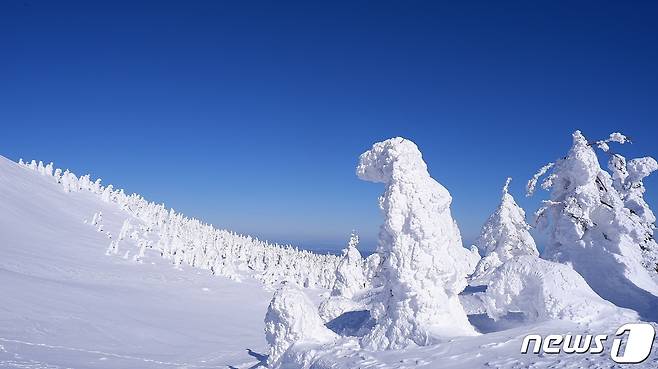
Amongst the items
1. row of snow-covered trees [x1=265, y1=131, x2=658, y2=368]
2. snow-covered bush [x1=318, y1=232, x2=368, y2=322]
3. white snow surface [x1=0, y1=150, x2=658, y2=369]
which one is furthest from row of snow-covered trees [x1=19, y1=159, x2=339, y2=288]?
row of snow-covered trees [x1=265, y1=131, x2=658, y2=368]

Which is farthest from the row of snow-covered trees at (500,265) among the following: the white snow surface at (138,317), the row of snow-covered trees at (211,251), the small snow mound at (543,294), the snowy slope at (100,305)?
the row of snow-covered trees at (211,251)

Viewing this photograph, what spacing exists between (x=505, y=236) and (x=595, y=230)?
413 inches

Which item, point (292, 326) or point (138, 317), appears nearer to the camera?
point (292, 326)

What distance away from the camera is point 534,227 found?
22.1 m

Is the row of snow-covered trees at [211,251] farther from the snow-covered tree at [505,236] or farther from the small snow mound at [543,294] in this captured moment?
the small snow mound at [543,294]

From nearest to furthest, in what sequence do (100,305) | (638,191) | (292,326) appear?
1. (292,326)
2. (638,191)
3. (100,305)

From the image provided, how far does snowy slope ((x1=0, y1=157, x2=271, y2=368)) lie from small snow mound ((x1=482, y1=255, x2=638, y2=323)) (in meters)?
21.5

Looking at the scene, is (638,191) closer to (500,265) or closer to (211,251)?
(500,265)

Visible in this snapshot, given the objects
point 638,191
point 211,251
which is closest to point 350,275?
point 638,191

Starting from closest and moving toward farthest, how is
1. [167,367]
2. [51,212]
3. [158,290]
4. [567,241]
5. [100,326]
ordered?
[567,241], [167,367], [100,326], [158,290], [51,212]

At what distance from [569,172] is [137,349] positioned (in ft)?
117

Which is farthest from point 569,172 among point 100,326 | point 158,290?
point 158,290

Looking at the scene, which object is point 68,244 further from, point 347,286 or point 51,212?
point 347,286

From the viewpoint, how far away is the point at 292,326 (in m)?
19.3
